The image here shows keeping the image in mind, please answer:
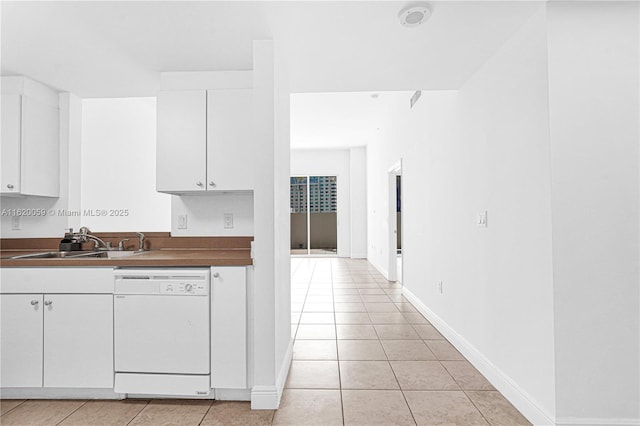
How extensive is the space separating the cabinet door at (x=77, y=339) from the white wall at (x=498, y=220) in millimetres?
2575

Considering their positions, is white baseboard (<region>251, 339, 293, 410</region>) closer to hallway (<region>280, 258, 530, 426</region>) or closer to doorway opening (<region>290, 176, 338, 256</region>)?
hallway (<region>280, 258, 530, 426</region>)

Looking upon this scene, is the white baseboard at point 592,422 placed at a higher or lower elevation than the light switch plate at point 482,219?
lower

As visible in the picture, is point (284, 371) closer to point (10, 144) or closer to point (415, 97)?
point (10, 144)

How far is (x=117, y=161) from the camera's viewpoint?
3.11 m

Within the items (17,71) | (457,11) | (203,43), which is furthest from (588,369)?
(17,71)

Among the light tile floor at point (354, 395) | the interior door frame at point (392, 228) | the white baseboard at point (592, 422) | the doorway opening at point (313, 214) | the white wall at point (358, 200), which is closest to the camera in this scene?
the white baseboard at point (592, 422)

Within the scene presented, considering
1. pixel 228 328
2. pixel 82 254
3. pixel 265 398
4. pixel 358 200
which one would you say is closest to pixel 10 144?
pixel 82 254

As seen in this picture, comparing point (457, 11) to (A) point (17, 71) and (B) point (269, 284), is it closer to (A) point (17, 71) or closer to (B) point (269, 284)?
(B) point (269, 284)

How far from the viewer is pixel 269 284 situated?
208cm

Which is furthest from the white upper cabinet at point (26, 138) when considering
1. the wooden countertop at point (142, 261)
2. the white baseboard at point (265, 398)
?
the white baseboard at point (265, 398)

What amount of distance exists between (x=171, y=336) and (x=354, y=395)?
4.10 feet

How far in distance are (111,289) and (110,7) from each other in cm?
167

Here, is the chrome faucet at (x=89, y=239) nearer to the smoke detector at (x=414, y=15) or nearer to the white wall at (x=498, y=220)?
the smoke detector at (x=414, y=15)

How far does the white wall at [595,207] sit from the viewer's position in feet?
5.63
